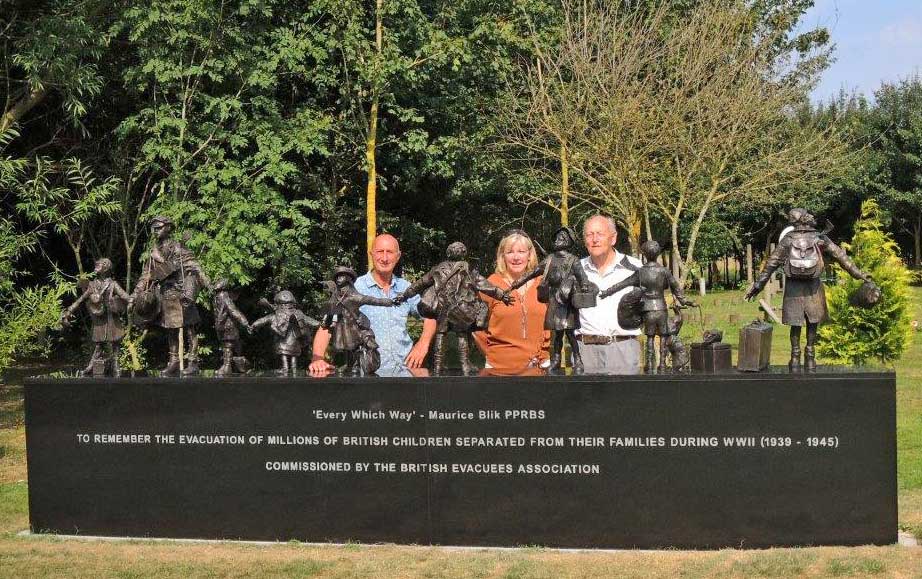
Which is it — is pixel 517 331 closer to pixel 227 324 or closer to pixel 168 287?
pixel 227 324

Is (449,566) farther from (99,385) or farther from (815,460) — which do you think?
(99,385)

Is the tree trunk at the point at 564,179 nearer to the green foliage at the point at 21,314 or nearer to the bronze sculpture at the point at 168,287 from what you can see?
the green foliage at the point at 21,314

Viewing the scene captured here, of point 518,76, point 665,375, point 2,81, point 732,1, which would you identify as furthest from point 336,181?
point 665,375

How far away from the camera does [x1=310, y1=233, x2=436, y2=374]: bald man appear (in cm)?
788

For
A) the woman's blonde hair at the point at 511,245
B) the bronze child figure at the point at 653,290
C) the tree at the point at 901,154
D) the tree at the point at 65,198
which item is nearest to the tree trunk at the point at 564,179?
the tree at the point at 65,198

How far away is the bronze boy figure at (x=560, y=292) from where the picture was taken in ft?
23.5

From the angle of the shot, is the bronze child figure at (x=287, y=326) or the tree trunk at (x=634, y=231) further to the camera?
the tree trunk at (x=634, y=231)

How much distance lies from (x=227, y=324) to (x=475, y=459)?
2.20 meters

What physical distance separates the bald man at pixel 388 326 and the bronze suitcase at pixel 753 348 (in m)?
2.32

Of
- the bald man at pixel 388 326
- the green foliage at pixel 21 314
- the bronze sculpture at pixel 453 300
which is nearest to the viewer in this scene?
the bronze sculpture at pixel 453 300

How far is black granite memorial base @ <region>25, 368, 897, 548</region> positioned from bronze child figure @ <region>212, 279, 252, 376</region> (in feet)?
1.37

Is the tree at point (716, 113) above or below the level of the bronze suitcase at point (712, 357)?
above

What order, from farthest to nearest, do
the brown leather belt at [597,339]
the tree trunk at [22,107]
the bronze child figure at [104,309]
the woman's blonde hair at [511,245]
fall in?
the tree trunk at [22,107], the bronze child figure at [104,309], the woman's blonde hair at [511,245], the brown leather belt at [597,339]

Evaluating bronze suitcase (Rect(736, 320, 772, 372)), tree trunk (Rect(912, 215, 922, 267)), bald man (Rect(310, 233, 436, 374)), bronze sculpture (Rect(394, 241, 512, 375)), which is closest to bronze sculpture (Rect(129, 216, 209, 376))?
bald man (Rect(310, 233, 436, 374))
